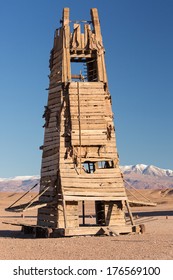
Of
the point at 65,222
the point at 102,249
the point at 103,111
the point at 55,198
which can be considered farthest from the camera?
the point at 103,111

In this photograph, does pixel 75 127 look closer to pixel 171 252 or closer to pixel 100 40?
pixel 100 40

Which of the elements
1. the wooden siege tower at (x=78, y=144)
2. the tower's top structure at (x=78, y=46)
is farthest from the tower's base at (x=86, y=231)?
the tower's top structure at (x=78, y=46)

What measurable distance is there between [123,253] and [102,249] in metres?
1.64

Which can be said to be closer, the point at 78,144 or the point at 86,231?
the point at 86,231

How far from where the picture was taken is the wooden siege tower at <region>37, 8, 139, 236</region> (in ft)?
96.2

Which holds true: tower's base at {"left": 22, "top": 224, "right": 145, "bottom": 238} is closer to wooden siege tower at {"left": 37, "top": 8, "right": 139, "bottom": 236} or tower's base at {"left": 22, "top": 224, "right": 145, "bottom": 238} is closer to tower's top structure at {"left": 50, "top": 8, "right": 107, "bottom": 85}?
wooden siege tower at {"left": 37, "top": 8, "right": 139, "bottom": 236}

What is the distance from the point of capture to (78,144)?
100 ft

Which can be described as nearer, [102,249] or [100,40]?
[102,249]

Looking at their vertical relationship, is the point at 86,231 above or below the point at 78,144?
below

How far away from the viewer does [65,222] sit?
88.9 ft

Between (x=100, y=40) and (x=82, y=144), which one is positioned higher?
(x=100, y=40)

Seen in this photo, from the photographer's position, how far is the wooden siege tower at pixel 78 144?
29312 mm

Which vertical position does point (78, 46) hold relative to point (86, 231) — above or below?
above
